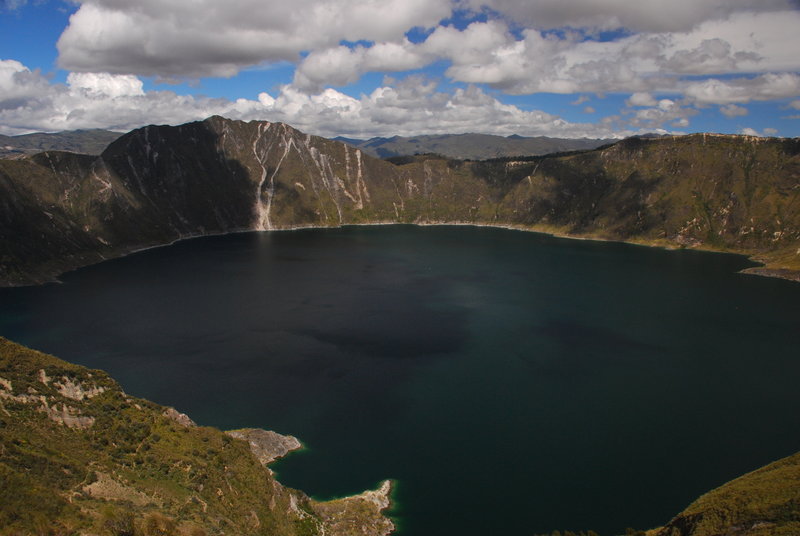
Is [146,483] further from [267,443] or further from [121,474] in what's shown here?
[267,443]

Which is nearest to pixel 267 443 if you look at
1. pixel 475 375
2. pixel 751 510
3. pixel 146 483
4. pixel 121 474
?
pixel 146 483

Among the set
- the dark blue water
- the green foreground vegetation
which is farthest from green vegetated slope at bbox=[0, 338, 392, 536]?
the dark blue water

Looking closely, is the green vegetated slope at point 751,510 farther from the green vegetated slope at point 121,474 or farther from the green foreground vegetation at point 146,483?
the green vegetated slope at point 121,474

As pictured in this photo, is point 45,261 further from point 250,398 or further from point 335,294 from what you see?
point 250,398

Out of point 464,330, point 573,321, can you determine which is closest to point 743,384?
point 573,321

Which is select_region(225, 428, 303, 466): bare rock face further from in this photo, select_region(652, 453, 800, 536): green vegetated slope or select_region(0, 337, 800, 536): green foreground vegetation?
select_region(652, 453, 800, 536): green vegetated slope

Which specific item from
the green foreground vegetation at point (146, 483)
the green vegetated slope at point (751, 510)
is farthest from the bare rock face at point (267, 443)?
the green vegetated slope at point (751, 510)
